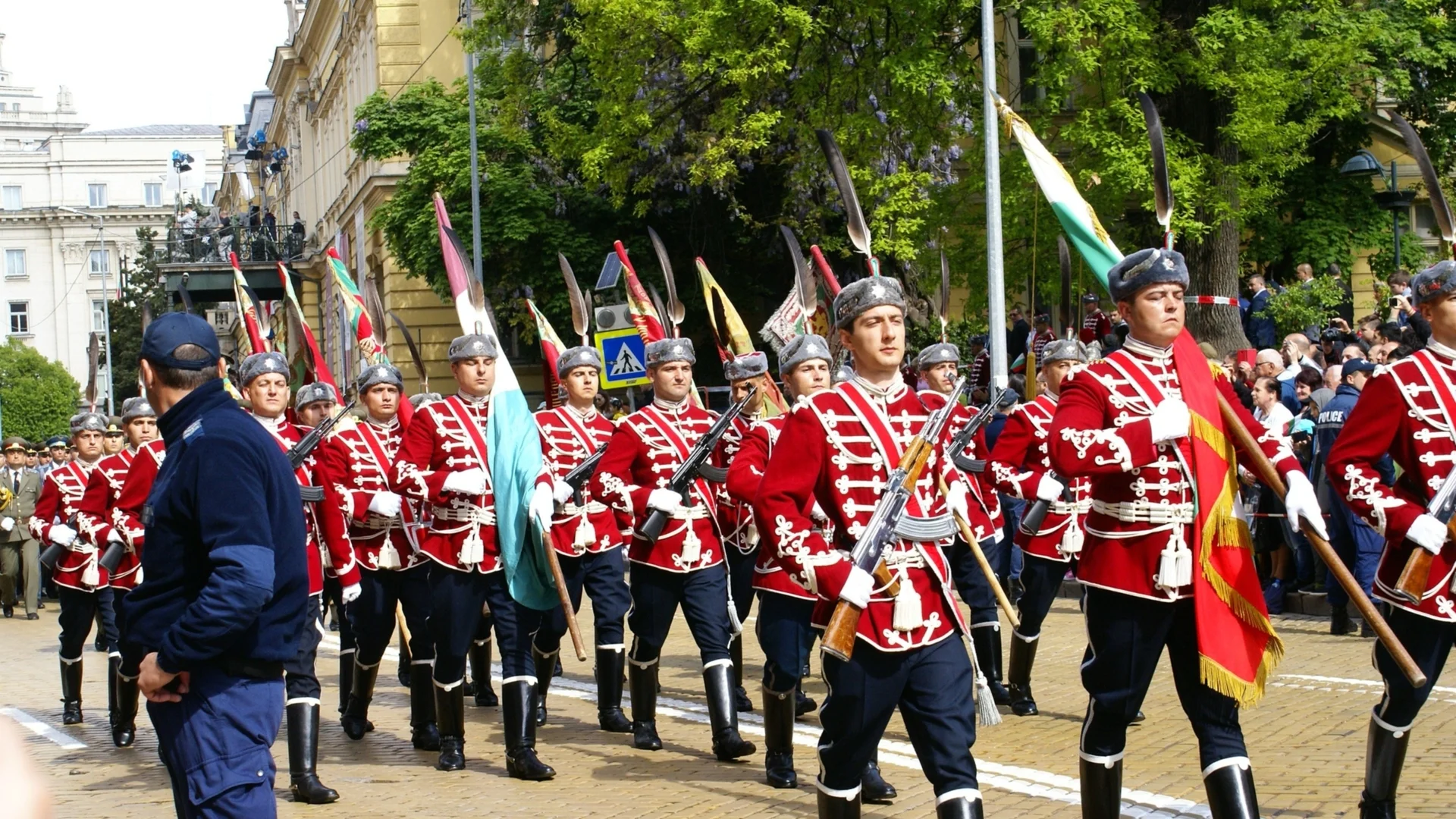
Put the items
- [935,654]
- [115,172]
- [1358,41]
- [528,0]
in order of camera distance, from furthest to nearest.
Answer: [115,172] < [528,0] < [1358,41] < [935,654]

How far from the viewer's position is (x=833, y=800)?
19.0 ft

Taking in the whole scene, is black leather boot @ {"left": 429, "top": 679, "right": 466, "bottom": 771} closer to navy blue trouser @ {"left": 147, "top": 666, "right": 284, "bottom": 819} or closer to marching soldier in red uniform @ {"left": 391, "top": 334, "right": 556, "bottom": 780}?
marching soldier in red uniform @ {"left": 391, "top": 334, "right": 556, "bottom": 780}

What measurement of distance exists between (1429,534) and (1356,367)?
742cm

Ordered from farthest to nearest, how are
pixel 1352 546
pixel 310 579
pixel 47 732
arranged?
pixel 1352 546 → pixel 47 732 → pixel 310 579

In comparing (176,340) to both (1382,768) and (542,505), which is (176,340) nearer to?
(542,505)

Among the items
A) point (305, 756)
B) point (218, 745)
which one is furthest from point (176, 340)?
point (305, 756)

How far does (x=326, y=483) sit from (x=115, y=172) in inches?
4735

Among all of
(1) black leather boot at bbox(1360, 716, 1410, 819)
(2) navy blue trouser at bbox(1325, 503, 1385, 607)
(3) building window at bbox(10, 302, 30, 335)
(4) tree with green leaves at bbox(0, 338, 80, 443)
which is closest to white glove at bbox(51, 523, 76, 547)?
(1) black leather boot at bbox(1360, 716, 1410, 819)

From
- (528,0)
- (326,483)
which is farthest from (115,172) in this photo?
(326,483)

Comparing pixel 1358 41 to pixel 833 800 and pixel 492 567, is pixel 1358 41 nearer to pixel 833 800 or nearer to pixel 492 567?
pixel 492 567

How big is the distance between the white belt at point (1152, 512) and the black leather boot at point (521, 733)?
3716mm

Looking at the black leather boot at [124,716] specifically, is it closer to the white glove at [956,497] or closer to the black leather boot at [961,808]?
the white glove at [956,497]

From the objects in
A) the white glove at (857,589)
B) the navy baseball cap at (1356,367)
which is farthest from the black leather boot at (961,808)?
the navy baseball cap at (1356,367)

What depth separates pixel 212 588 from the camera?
4797 mm
